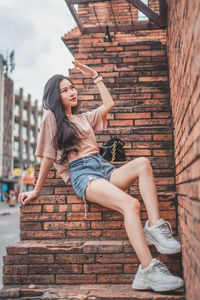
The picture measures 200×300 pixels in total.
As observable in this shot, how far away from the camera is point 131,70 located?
5.14 m

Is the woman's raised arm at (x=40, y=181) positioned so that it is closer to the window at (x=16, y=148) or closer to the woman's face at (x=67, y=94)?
the woman's face at (x=67, y=94)

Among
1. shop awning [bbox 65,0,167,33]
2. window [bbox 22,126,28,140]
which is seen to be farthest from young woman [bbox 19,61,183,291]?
window [bbox 22,126,28,140]

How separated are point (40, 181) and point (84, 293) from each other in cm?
101

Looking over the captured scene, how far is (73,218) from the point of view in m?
3.10

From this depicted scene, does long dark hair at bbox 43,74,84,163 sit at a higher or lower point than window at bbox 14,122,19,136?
lower

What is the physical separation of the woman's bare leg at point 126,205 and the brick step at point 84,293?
0.77ft

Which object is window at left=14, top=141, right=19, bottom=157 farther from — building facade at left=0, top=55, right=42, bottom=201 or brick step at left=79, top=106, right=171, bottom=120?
brick step at left=79, top=106, right=171, bottom=120

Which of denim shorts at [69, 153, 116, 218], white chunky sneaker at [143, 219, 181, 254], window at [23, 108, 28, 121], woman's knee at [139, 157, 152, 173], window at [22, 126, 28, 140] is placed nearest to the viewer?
white chunky sneaker at [143, 219, 181, 254]

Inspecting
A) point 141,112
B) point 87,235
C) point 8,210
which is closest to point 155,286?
point 87,235

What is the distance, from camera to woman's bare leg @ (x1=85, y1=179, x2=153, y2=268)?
2423 mm

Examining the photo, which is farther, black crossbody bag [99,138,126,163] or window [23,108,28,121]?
window [23,108,28,121]

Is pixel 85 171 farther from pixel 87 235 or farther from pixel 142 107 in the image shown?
pixel 142 107

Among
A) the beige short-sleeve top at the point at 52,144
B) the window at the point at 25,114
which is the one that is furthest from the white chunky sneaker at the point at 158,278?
the window at the point at 25,114

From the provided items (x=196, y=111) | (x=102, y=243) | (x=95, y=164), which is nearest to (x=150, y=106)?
(x=95, y=164)
